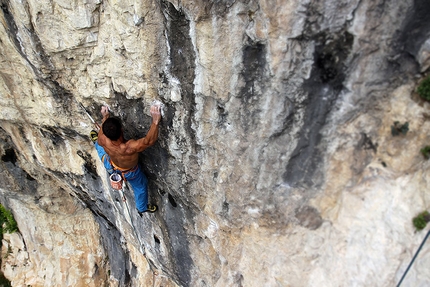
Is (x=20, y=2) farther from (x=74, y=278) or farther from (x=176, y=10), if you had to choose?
(x=74, y=278)

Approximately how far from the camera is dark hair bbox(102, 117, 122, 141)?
352 centimetres

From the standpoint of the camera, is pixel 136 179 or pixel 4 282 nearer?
pixel 136 179

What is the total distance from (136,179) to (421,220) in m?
3.16

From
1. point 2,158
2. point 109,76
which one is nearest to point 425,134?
point 109,76

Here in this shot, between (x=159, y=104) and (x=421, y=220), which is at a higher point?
(x=421, y=220)

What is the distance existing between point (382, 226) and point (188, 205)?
223 cm

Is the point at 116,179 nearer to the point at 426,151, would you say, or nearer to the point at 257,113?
the point at 257,113

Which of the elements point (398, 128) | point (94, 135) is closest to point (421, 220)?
point (398, 128)

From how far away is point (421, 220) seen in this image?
2428 millimetres

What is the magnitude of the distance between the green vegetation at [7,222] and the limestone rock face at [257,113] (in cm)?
461

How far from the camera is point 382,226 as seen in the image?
2650 millimetres

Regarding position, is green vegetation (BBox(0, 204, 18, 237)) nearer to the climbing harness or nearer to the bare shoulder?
the climbing harness

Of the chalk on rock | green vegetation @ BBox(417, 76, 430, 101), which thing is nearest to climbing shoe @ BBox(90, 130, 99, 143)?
the chalk on rock

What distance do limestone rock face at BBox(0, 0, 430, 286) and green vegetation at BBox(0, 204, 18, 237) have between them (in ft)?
15.1
